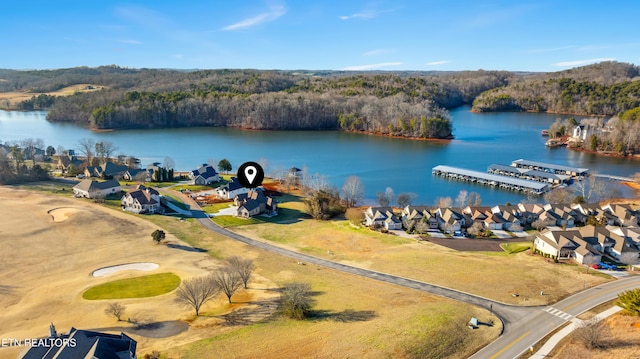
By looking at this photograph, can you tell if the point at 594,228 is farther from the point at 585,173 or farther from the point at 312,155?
the point at 312,155

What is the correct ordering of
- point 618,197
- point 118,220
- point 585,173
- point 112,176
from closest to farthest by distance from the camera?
point 118,220 → point 618,197 → point 112,176 → point 585,173

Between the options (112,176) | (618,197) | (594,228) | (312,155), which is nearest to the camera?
(594,228)

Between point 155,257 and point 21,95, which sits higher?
point 21,95

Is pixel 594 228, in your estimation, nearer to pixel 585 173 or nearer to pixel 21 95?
pixel 585 173

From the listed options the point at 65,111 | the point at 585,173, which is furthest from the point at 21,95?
the point at 585,173

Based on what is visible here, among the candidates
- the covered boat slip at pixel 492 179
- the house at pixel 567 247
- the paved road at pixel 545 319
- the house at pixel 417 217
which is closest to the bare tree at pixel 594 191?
the covered boat slip at pixel 492 179

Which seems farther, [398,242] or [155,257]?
[398,242]
